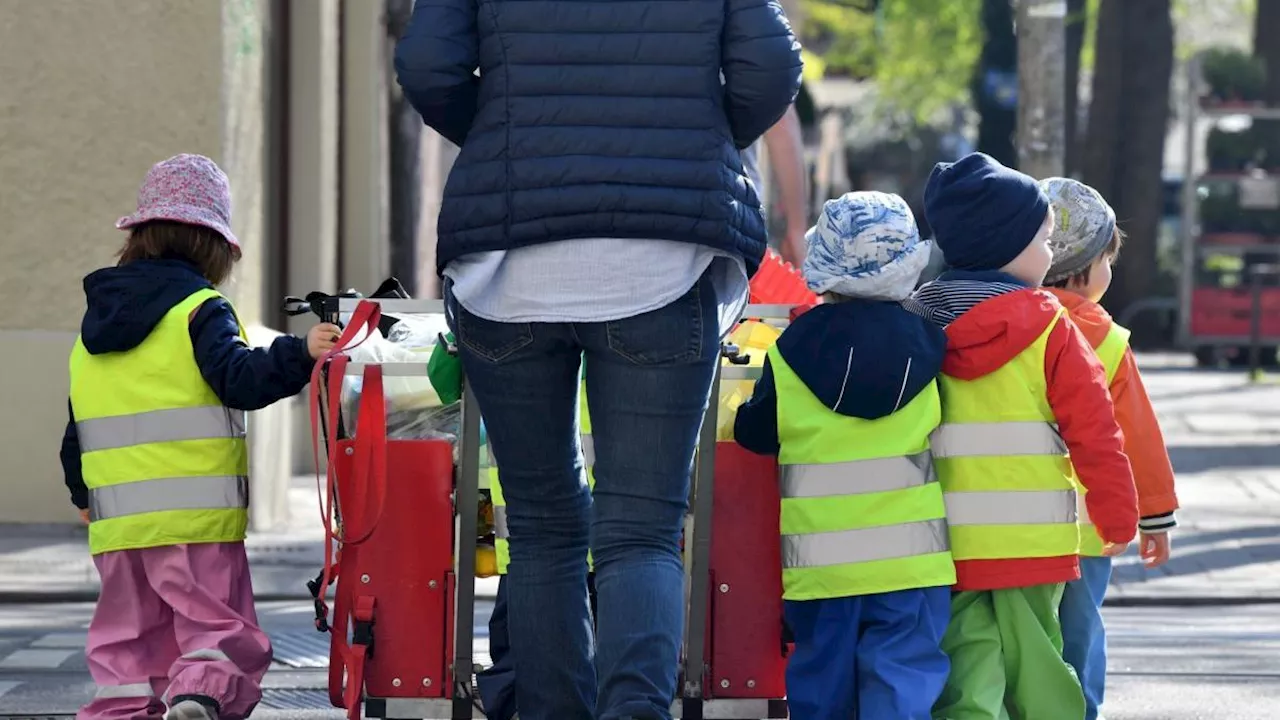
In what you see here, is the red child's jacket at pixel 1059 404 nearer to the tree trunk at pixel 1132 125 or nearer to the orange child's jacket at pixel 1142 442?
the orange child's jacket at pixel 1142 442

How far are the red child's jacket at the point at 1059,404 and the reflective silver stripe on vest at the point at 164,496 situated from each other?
5.46 feet

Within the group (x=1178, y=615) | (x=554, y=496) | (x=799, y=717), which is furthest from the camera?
(x=1178, y=615)

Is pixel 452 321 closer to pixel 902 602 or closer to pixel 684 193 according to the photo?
pixel 684 193

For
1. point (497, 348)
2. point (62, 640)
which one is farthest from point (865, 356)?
point (62, 640)

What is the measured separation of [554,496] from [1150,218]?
22769 millimetres

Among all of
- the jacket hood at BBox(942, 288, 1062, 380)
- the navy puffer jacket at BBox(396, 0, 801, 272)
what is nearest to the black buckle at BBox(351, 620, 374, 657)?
the navy puffer jacket at BBox(396, 0, 801, 272)

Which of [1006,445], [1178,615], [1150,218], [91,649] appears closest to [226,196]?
[91,649]

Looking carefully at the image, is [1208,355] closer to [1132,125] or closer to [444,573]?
[1132,125]

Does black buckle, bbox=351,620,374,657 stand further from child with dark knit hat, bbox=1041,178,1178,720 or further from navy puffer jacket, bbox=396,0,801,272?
child with dark knit hat, bbox=1041,178,1178,720

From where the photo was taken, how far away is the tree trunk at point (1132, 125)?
85.9 ft

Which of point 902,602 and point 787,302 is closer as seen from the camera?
point 902,602

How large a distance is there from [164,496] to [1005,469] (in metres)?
1.87

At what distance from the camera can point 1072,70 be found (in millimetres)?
28500

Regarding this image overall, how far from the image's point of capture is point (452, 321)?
174 inches
